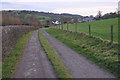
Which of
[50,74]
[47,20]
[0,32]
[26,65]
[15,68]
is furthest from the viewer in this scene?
[47,20]

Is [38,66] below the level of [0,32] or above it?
below

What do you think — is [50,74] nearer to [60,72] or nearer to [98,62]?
[60,72]

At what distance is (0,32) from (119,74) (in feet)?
22.7

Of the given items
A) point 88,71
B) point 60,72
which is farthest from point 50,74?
point 88,71

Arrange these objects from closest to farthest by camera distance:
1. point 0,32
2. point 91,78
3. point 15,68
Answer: point 91,78, point 15,68, point 0,32

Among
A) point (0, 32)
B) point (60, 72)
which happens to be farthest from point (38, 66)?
point (0, 32)

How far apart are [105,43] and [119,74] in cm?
747

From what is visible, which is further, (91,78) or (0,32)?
(0,32)

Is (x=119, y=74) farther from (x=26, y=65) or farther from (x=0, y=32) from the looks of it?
(x=0, y=32)

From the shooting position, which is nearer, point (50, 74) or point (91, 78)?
point (91, 78)

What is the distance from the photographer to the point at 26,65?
→ 10.1 metres

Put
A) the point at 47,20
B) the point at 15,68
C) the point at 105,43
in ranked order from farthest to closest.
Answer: the point at 47,20 → the point at 105,43 → the point at 15,68

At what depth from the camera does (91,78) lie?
7.54 meters

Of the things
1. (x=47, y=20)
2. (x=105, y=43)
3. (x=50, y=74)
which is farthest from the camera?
(x=47, y=20)
